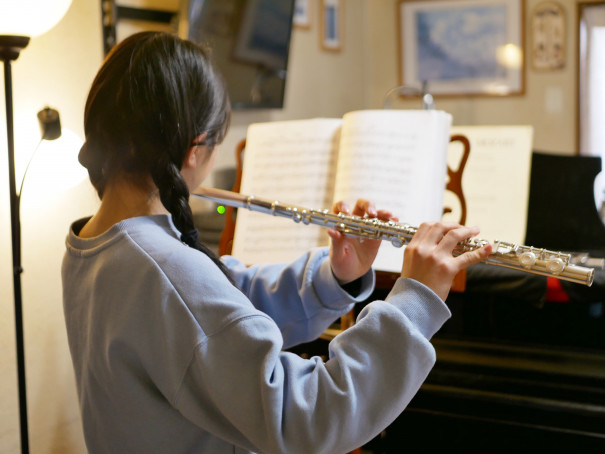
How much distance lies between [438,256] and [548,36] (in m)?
3.71

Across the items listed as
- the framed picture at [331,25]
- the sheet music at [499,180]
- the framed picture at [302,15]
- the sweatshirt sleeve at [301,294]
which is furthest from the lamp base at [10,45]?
the framed picture at [331,25]

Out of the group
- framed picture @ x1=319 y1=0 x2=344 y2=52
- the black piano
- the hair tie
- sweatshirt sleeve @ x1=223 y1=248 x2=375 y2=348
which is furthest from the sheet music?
the hair tie

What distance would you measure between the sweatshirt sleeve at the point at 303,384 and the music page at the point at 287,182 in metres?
0.86

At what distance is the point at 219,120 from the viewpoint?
3.32ft

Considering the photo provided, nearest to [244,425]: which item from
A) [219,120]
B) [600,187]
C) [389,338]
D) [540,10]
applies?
[389,338]

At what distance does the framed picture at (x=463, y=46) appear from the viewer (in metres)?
Answer: 4.25

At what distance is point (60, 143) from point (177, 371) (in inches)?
36.9

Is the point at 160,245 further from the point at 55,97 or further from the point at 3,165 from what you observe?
the point at 55,97

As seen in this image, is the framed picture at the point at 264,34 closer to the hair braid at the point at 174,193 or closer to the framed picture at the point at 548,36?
the hair braid at the point at 174,193

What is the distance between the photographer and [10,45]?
4.58 ft

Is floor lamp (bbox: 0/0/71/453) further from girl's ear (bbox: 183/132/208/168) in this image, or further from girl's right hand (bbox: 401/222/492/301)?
girl's right hand (bbox: 401/222/492/301)

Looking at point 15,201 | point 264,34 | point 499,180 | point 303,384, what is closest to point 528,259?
point 303,384

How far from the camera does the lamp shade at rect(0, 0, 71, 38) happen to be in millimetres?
1343

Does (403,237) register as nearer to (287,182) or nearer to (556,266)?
(556,266)
